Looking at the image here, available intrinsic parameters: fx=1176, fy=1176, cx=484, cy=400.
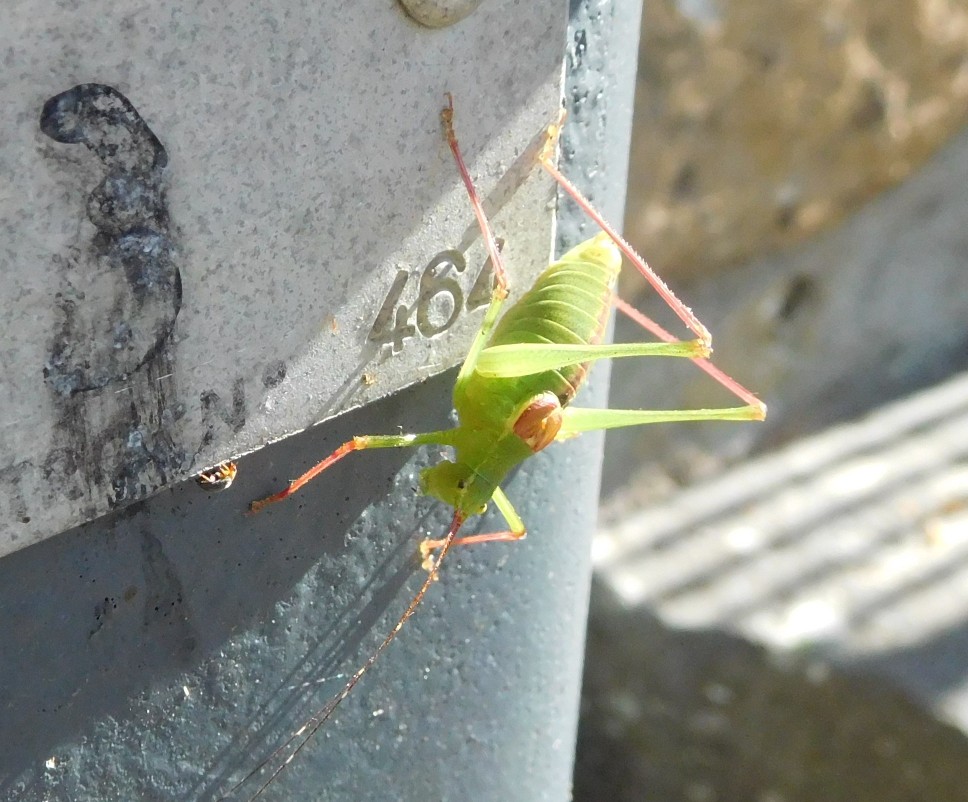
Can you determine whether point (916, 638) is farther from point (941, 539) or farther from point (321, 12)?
point (321, 12)

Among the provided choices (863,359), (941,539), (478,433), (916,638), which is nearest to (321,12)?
(478,433)

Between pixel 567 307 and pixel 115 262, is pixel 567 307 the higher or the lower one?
the higher one

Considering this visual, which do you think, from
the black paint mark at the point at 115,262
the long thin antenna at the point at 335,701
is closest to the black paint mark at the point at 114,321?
the black paint mark at the point at 115,262

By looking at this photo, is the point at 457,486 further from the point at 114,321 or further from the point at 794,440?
the point at 794,440

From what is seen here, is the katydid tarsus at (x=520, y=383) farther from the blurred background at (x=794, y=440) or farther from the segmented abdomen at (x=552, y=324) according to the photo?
the blurred background at (x=794, y=440)

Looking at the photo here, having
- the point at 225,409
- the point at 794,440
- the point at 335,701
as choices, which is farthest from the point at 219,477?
the point at 794,440

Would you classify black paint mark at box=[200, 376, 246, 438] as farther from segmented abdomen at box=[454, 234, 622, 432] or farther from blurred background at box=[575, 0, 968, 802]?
blurred background at box=[575, 0, 968, 802]
